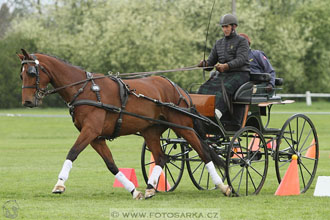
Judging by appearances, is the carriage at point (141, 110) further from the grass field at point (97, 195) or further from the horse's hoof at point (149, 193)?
the grass field at point (97, 195)

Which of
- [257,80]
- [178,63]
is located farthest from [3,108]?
[257,80]

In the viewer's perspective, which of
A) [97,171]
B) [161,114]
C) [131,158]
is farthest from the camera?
[131,158]

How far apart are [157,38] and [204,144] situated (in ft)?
113

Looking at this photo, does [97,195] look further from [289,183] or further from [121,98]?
[289,183]

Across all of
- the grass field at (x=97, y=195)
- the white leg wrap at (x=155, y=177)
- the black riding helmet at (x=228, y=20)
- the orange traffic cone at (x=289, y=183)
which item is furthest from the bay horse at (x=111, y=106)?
the black riding helmet at (x=228, y=20)

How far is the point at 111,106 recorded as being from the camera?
934 cm

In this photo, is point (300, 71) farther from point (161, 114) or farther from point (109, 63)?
point (161, 114)

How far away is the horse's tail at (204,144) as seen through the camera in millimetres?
10055

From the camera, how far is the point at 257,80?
10.9 m

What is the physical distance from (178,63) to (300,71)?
367 inches

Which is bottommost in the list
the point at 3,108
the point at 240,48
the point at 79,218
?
the point at 3,108

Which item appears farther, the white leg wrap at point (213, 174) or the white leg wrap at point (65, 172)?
A: the white leg wrap at point (213, 174)

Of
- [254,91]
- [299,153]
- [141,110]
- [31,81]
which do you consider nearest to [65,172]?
[31,81]

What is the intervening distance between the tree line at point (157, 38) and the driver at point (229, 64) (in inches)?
1198
